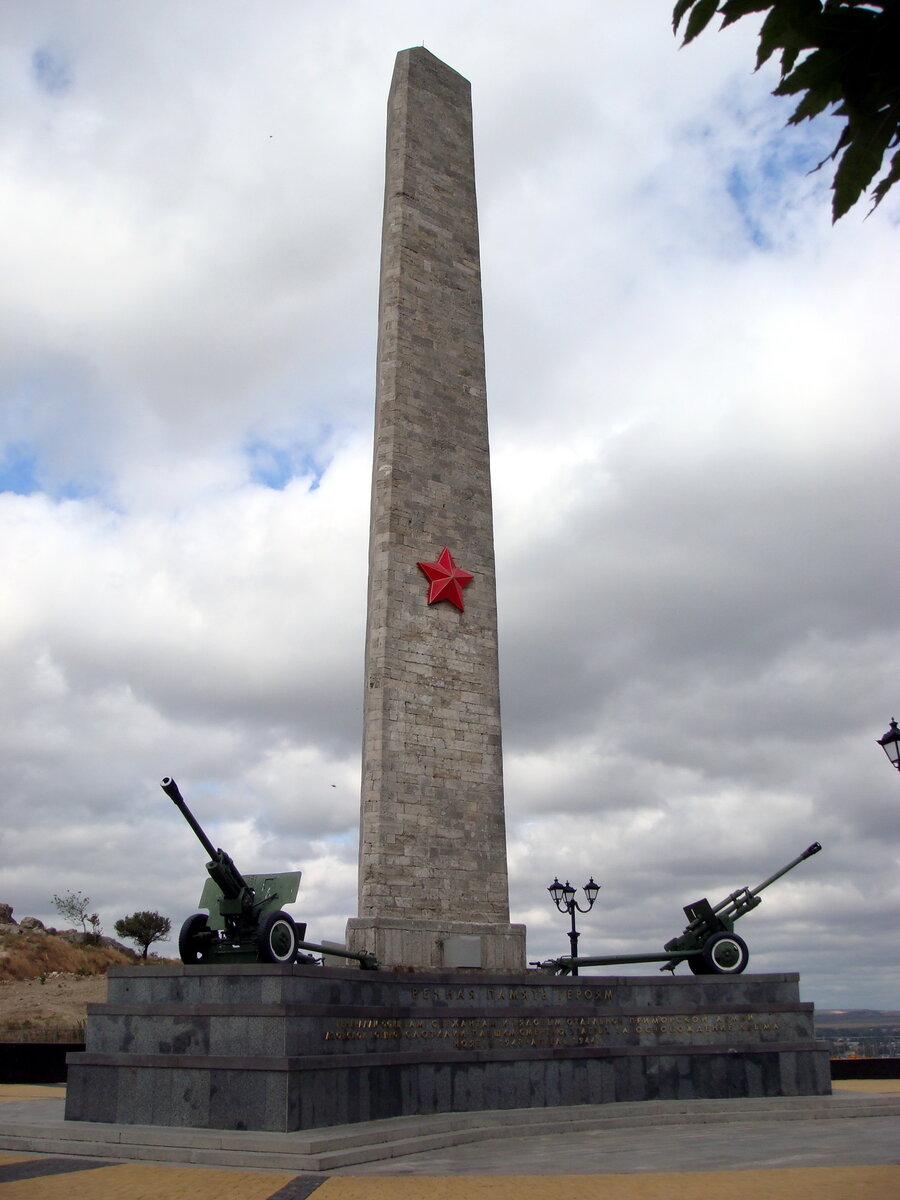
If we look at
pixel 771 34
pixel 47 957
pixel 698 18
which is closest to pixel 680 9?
pixel 698 18

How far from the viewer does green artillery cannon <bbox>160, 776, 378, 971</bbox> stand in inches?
574

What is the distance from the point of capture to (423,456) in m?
21.0

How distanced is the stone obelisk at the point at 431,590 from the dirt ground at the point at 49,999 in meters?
17.2

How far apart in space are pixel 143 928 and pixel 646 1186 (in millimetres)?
47280

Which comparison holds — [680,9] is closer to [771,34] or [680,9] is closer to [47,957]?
[771,34]

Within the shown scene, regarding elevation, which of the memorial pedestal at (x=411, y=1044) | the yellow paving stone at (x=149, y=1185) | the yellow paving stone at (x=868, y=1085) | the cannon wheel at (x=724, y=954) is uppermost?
the cannon wheel at (x=724, y=954)

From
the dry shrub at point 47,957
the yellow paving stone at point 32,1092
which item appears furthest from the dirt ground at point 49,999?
the yellow paving stone at point 32,1092

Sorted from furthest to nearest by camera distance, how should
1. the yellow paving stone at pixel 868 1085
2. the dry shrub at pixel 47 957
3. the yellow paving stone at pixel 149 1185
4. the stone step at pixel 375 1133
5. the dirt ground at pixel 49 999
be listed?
the dry shrub at pixel 47 957 → the dirt ground at pixel 49 999 → the yellow paving stone at pixel 868 1085 → the stone step at pixel 375 1133 → the yellow paving stone at pixel 149 1185

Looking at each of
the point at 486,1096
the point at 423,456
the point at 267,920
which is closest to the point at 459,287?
the point at 423,456

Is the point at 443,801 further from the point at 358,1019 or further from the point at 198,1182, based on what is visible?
the point at 198,1182

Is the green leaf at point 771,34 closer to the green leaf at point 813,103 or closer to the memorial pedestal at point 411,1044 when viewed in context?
the green leaf at point 813,103

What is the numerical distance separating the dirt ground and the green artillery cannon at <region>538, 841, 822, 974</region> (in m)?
18.2

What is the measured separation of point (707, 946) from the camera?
19141 mm

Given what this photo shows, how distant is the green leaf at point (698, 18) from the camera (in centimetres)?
300
